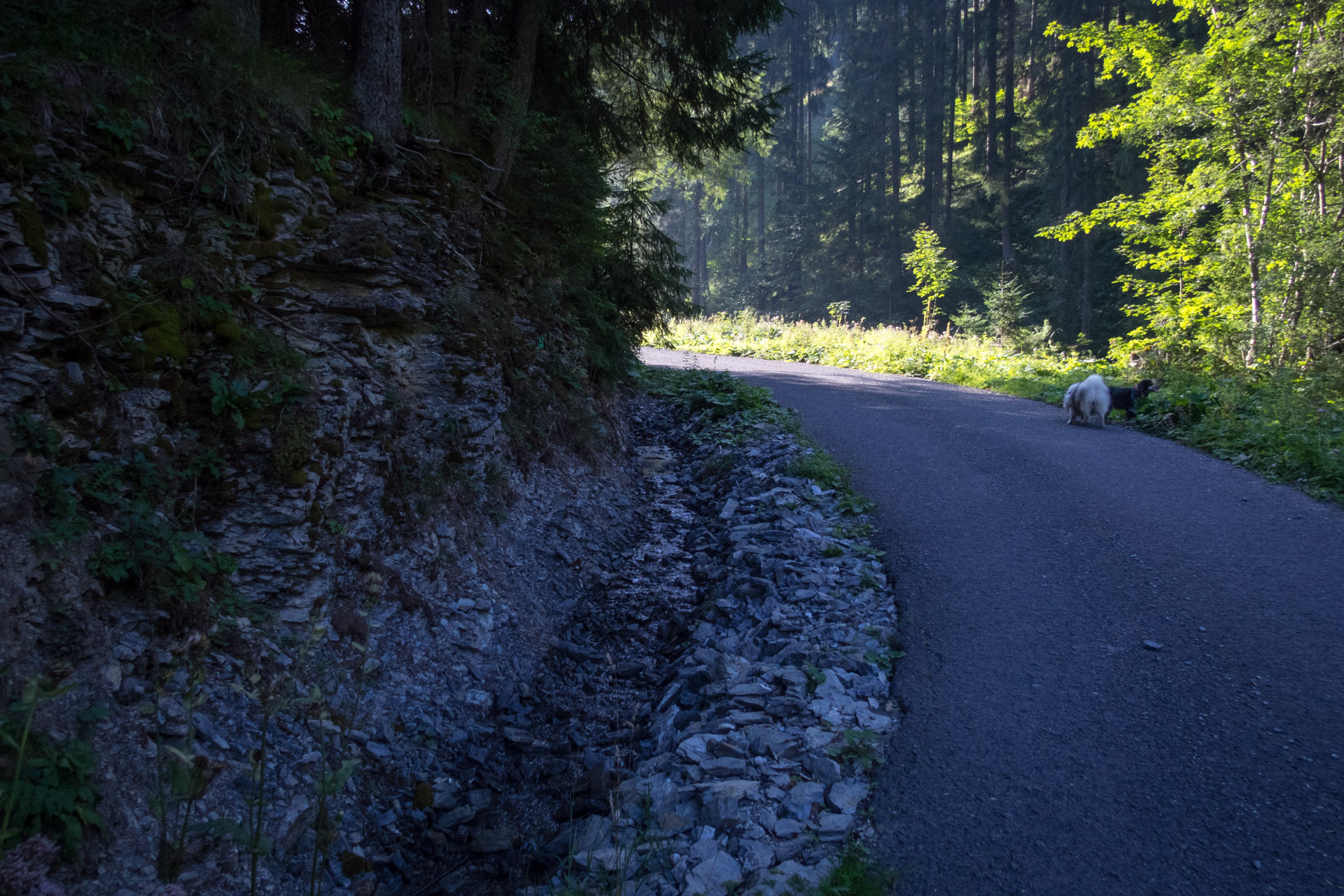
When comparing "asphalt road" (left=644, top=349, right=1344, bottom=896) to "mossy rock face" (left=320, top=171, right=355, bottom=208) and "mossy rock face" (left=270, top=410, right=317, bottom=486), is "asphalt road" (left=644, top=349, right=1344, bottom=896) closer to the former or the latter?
"mossy rock face" (left=270, top=410, right=317, bottom=486)

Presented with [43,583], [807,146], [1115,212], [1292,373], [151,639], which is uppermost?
[807,146]

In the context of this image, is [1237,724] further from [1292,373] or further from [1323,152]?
[1323,152]

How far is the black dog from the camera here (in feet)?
36.7

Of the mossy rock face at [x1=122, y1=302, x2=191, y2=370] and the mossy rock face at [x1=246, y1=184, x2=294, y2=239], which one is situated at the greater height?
the mossy rock face at [x1=246, y1=184, x2=294, y2=239]

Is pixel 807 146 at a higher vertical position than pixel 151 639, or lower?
higher

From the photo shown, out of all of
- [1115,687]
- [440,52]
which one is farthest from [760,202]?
[1115,687]

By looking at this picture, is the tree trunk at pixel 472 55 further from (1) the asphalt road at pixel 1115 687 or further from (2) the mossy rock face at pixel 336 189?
(1) the asphalt road at pixel 1115 687

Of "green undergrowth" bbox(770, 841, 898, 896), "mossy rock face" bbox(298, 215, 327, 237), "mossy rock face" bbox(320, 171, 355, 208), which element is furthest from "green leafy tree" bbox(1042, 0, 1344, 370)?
"mossy rock face" bbox(298, 215, 327, 237)

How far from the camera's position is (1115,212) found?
13875 millimetres

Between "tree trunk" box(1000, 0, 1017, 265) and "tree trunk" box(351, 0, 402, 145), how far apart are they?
2884 centimetres

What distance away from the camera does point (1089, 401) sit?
10695 mm

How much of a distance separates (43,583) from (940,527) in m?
6.27

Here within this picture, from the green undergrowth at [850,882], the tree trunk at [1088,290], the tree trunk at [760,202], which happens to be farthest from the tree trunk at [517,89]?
the tree trunk at [760,202]

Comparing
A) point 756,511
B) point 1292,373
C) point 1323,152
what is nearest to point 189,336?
point 756,511
